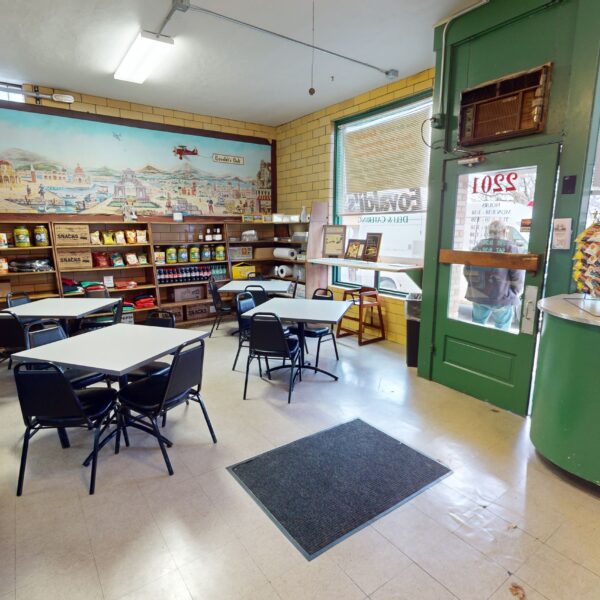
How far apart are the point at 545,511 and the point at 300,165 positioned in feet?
18.1

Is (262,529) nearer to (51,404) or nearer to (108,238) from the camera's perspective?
(51,404)

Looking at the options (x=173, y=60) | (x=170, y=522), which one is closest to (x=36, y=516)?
(x=170, y=522)

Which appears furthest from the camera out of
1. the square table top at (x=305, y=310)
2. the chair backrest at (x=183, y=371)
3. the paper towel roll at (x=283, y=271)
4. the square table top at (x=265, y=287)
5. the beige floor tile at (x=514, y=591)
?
the paper towel roll at (x=283, y=271)

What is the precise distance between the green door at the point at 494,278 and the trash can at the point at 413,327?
15.0 inches

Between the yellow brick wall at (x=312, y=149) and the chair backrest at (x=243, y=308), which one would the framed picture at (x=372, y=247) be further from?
the chair backrest at (x=243, y=308)

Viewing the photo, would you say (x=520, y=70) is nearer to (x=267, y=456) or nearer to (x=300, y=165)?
(x=267, y=456)

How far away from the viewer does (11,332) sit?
363 centimetres

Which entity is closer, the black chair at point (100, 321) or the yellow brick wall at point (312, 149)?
the black chair at point (100, 321)

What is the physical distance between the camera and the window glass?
4615mm

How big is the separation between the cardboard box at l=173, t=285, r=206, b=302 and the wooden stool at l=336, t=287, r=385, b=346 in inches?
91.0

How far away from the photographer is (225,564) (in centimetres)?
178

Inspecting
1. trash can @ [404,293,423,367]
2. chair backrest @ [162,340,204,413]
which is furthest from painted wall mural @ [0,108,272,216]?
chair backrest @ [162,340,204,413]

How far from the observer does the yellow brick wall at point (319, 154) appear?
15.6ft

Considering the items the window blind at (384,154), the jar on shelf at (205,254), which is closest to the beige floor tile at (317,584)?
the window blind at (384,154)
